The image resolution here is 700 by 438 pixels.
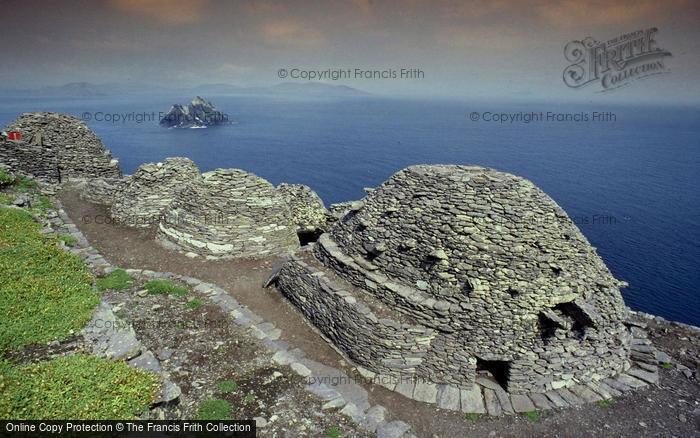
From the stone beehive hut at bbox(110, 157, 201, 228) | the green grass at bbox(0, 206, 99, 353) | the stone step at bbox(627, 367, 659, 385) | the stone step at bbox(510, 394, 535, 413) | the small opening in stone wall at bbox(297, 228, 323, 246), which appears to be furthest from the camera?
the small opening in stone wall at bbox(297, 228, 323, 246)

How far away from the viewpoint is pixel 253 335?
14.7 m

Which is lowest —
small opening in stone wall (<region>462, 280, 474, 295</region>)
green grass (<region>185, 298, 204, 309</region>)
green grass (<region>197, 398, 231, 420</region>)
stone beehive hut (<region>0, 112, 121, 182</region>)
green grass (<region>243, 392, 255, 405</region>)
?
green grass (<region>243, 392, 255, 405</region>)

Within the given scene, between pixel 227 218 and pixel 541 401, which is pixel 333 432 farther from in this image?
pixel 227 218

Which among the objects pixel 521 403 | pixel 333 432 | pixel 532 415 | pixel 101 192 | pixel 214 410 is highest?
pixel 101 192

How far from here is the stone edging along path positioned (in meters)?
8.92

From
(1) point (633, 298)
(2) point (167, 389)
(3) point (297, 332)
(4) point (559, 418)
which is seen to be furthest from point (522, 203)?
(1) point (633, 298)

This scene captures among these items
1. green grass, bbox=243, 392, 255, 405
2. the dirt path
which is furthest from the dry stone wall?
green grass, bbox=243, 392, 255, 405

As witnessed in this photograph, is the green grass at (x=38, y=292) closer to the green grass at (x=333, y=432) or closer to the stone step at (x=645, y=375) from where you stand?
the green grass at (x=333, y=432)

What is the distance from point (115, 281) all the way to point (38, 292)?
6934 mm

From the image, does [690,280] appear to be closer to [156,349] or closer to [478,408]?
[478,408]

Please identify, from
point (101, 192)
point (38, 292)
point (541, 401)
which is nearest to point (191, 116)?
point (101, 192)

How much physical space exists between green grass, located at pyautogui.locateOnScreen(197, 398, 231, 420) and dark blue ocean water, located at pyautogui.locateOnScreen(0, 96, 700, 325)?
40.1 meters

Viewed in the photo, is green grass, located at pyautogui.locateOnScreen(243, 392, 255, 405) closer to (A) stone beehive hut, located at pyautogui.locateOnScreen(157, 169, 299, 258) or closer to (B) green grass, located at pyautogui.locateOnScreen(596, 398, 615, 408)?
(A) stone beehive hut, located at pyautogui.locateOnScreen(157, 169, 299, 258)

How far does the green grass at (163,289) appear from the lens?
1664 centimetres
